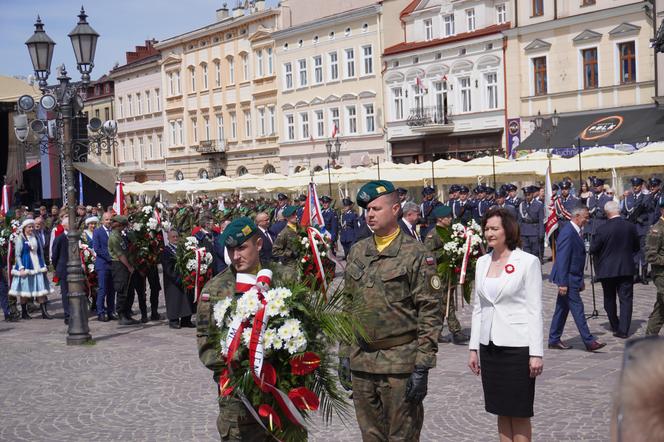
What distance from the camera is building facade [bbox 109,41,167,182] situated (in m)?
74.3

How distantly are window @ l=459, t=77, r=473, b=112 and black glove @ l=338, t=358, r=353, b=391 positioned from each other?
134ft

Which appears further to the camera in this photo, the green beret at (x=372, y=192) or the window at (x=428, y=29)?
the window at (x=428, y=29)

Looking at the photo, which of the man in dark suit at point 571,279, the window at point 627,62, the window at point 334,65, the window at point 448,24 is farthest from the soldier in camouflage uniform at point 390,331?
the window at point 334,65

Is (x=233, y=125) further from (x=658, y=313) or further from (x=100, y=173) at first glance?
(x=658, y=313)

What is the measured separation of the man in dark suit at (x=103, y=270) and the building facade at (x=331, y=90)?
3294 centimetres

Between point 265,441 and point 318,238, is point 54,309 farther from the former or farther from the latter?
point 265,441

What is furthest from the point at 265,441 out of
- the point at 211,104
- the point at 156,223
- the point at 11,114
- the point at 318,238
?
the point at 211,104

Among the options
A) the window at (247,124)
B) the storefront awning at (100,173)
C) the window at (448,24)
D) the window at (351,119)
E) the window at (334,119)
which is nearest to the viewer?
the storefront awning at (100,173)

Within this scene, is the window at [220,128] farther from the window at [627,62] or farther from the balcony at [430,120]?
the window at [627,62]

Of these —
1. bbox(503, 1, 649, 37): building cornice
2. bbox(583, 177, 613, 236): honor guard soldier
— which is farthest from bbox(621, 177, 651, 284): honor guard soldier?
bbox(503, 1, 649, 37): building cornice

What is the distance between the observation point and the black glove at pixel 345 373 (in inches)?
210

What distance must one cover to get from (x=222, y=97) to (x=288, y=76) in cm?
867

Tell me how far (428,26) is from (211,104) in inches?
932

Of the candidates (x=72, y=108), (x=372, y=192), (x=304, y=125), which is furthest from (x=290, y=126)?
(x=372, y=192)
